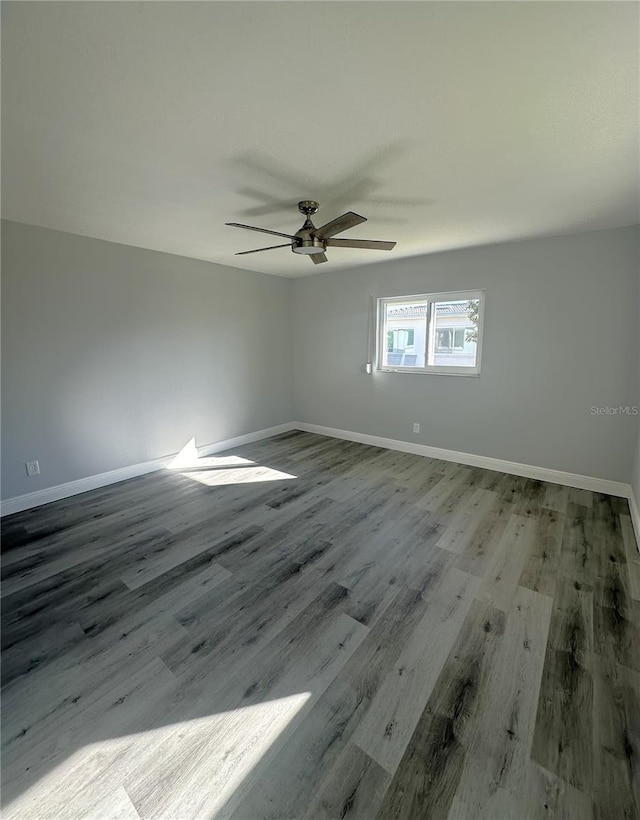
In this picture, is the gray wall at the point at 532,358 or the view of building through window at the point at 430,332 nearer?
the gray wall at the point at 532,358

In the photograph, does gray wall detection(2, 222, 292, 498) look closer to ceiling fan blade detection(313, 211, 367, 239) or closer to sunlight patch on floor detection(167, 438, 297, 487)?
sunlight patch on floor detection(167, 438, 297, 487)

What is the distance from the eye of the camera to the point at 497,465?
12.5 feet

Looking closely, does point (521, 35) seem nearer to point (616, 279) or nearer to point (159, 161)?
point (159, 161)

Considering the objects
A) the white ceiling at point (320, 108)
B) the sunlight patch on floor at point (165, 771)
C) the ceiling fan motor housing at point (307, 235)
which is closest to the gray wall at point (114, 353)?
the white ceiling at point (320, 108)

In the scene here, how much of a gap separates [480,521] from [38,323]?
4183mm

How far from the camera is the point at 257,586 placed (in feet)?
6.81

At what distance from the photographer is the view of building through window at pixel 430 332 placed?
3910 mm

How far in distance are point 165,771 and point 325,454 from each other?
3.42m

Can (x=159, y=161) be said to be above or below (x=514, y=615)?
above

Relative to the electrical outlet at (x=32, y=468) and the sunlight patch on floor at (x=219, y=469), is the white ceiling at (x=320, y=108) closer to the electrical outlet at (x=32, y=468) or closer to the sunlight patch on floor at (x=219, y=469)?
the electrical outlet at (x=32, y=468)

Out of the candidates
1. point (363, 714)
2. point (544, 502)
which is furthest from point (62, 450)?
point (544, 502)

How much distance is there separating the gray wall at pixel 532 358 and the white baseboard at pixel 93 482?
7.21 ft

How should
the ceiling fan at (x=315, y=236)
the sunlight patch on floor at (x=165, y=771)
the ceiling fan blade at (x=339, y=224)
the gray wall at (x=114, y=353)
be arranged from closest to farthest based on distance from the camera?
the sunlight patch on floor at (x=165, y=771) → the ceiling fan blade at (x=339, y=224) → the ceiling fan at (x=315, y=236) → the gray wall at (x=114, y=353)

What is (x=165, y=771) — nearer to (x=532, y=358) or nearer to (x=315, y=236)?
(x=315, y=236)
